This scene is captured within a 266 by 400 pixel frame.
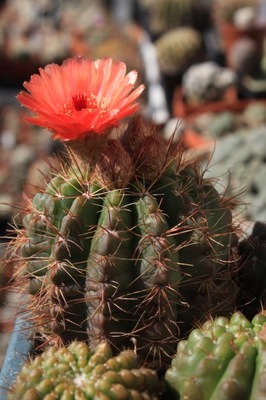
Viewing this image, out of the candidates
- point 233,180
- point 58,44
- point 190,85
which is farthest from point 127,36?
point 233,180

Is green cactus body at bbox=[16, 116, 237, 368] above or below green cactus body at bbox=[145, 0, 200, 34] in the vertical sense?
above

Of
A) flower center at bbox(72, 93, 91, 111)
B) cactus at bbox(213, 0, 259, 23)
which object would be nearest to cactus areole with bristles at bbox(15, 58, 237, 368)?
flower center at bbox(72, 93, 91, 111)

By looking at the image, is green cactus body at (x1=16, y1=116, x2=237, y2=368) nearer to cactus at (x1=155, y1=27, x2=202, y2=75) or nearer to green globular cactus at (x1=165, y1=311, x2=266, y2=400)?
green globular cactus at (x1=165, y1=311, x2=266, y2=400)

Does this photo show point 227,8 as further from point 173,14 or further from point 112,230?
point 112,230

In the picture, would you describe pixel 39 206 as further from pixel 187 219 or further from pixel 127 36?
pixel 127 36

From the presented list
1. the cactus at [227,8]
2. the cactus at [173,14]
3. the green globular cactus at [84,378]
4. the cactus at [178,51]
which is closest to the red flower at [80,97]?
the green globular cactus at [84,378]

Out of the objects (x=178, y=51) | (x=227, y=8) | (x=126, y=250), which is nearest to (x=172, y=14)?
(x=227, y=8)

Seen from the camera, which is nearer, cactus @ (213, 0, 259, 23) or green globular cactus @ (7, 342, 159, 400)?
green globular cactus @ (7, 342, 159, 400)
